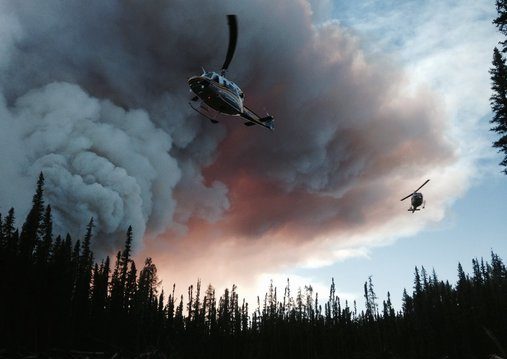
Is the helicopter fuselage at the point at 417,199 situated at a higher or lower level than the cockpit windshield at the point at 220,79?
lower

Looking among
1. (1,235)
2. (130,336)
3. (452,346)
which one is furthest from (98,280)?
(452,346)

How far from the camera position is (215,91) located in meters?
29.7

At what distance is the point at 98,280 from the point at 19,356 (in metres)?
Answer: 42.2

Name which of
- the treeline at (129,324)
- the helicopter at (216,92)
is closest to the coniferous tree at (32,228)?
the treeline at (129,324)

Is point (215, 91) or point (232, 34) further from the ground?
point (215, 91)

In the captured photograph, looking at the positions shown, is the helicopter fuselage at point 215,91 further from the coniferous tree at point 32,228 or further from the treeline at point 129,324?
the coniferous tree at point 32,228

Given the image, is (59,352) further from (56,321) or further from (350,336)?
(350,336)

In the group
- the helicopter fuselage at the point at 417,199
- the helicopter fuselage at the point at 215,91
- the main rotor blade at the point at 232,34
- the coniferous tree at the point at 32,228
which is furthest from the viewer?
the coniferous tree at the point at 32,228

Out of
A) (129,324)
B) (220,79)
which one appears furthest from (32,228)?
(220,79)

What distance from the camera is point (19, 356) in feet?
96.3

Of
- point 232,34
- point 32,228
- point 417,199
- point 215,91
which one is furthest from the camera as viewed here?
point 32,228

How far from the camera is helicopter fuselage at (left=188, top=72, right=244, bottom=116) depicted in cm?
2962

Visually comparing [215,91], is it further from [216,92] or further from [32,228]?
[32,228]

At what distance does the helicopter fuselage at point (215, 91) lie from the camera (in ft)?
97.2
